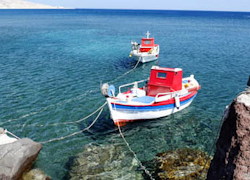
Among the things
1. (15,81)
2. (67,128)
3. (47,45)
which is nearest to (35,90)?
(15,81)

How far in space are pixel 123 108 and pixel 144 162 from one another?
4534mm

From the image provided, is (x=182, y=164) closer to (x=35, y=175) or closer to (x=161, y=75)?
(x=35, y=175)

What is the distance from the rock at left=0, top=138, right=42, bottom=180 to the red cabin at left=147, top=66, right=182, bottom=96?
10009 mm

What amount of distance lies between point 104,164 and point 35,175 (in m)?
3.54

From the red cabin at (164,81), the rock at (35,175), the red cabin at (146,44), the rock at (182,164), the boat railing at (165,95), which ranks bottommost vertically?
the rock at (35,175)

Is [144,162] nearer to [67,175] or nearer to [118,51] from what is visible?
[67,175]

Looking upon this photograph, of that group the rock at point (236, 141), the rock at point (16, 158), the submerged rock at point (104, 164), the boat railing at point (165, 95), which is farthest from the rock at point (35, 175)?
the boat railing at point (165, 95)

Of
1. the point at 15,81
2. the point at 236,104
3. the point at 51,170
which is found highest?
the point at 236,104

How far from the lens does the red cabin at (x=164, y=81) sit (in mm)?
18625

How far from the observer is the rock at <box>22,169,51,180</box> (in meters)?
11.7

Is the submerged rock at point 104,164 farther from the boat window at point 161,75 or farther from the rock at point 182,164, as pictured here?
the boat window at point 161,75

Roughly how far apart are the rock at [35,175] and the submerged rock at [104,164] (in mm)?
1313

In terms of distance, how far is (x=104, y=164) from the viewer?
42.8 feet

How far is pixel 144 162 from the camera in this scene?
13.4 m
